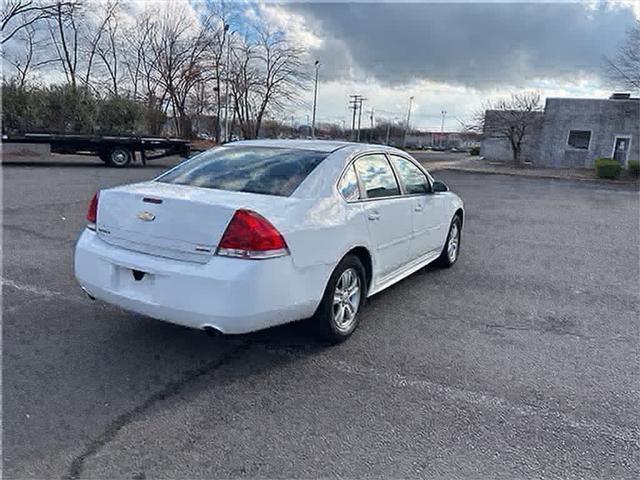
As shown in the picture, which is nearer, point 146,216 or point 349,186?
point 146,216

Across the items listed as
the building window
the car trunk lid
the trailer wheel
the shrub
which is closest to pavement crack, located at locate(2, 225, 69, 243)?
the car trunk lid

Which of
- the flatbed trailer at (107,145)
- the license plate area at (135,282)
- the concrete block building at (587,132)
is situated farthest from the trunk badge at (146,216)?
the concrete block building at (587,132)

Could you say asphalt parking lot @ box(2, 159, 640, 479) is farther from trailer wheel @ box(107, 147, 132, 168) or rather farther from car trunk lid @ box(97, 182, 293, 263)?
trailer wheel @ box(107, 147, 132, 168)

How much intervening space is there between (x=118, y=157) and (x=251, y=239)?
691 inches

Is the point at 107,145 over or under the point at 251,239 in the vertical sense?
over

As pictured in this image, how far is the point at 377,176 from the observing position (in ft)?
13.8

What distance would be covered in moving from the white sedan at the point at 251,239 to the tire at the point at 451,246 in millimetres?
1607

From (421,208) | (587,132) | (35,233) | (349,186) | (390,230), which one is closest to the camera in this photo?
(349,186)

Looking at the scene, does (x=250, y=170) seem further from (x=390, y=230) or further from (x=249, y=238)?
(x=390, y=230)

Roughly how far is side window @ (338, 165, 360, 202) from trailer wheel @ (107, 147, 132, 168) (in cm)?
1678

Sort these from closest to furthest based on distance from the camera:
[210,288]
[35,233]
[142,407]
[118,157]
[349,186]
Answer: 1. [142,407]
2. [210,288]
3. [349,186]
4. [35,233]
5. [118,157]

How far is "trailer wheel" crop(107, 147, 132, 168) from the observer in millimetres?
18156

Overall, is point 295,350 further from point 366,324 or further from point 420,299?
point 420,299

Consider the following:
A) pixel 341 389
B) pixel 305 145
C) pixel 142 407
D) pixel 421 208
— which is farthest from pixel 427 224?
pixel 142 407
